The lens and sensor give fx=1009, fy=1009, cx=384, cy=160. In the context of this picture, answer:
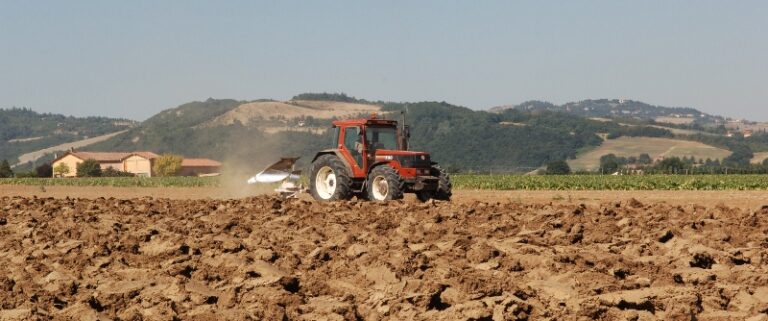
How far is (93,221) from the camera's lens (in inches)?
617

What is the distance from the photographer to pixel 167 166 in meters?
107

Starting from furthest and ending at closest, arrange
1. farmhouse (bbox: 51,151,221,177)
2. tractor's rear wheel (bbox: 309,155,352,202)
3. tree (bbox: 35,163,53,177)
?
farmhouse (bbox: 51,151,221,177), tree (bbox: 35,163,53,177), tractor's rear wheel (bbox: 309,155,352,202)

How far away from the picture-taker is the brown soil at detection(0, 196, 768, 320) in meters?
8.11

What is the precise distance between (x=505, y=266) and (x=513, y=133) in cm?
13685

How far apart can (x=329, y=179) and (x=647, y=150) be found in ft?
391

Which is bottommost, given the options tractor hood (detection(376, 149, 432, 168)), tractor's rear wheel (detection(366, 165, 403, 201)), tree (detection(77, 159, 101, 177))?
tree (detection(77, 159, 101, 177))

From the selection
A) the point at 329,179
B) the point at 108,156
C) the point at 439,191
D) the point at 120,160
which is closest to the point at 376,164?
the point at 439,191

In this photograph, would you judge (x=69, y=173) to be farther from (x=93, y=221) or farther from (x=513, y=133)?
(x=93, y=221)

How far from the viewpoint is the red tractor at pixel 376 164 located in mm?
20078

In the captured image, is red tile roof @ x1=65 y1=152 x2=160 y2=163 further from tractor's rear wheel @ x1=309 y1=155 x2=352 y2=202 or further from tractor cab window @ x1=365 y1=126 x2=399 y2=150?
tractor cab window @ x1=365 y1=126 x2=399 y2=150

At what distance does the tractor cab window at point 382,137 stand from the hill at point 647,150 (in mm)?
102502

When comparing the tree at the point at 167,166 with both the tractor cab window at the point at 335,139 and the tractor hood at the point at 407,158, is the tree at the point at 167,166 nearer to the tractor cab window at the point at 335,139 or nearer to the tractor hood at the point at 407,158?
the tractor cab window at the point at 335,139

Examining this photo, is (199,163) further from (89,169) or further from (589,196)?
(589,196)

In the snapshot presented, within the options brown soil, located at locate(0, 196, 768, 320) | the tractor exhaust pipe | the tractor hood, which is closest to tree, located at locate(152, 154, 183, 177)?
the tractor exhaust pipe
